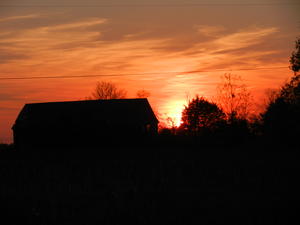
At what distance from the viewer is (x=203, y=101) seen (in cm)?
6631

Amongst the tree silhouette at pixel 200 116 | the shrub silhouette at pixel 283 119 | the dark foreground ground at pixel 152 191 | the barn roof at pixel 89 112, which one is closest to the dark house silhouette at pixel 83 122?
the barn roof at pixel 89 112

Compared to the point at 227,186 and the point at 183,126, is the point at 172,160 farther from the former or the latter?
the point at 183,126

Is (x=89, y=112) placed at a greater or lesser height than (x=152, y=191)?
greater

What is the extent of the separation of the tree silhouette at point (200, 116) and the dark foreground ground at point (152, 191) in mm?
29672

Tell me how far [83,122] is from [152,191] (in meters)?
34.9

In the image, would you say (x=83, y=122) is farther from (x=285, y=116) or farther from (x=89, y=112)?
(x=285, y=116)

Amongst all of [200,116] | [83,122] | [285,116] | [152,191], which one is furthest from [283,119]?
[152,191]

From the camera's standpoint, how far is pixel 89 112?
55.9 m

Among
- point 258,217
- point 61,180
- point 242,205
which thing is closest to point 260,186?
point 242,205

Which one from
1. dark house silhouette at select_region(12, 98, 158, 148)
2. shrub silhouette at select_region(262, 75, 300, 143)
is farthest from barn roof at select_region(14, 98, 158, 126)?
shrub silhouette at select_region(262, 75, 300, 143)

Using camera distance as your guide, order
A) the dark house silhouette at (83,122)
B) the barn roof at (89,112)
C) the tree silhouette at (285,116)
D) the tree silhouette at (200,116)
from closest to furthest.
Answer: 1. the tree silhouette at (285,116)
2. the dark house silhouette at (83,122)
3. the barn roof at (89,112)
4. the tree silhouette at (200,116)

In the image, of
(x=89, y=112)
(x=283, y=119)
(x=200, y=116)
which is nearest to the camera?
(x=283, y=119)

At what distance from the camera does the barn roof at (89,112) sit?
180 feet

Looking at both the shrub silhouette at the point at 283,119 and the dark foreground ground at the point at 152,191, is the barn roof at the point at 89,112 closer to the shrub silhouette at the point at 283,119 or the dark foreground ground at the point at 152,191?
the shrub silhouette at the point at 283,119
